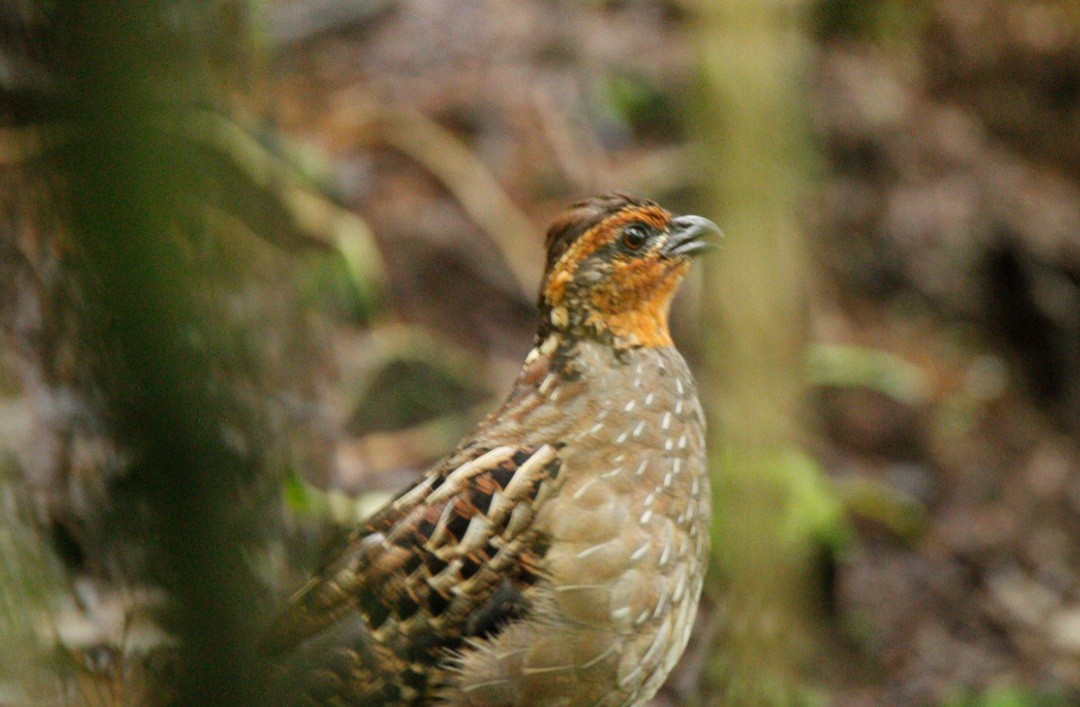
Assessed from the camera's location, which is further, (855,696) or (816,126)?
(816,126)

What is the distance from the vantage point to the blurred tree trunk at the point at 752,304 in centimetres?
303

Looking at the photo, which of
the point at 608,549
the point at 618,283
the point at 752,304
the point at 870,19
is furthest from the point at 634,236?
the point at 870,19

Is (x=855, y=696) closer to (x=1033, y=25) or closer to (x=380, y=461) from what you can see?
(x=380, y=461)

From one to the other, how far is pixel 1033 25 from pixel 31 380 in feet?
25.1

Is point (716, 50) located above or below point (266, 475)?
above

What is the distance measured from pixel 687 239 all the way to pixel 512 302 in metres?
3.92

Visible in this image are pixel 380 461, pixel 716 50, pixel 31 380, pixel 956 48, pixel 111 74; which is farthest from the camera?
pixel 956 48

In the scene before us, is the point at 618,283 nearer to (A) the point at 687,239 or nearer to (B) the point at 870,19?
(A) the point at 687,239

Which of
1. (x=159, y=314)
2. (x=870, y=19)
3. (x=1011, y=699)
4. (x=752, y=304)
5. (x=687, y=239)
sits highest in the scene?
(x=159, y=314)

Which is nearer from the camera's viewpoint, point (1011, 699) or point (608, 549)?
point (608, 549)

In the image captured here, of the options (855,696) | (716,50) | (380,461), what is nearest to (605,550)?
(716,50)

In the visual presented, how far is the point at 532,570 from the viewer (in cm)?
316

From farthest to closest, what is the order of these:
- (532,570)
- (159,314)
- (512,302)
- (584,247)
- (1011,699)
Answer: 1. (512,302)
2. (1011,699)
3. (584,247)
4. (532,570)
5. (159,314)

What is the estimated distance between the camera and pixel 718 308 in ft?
10.6
